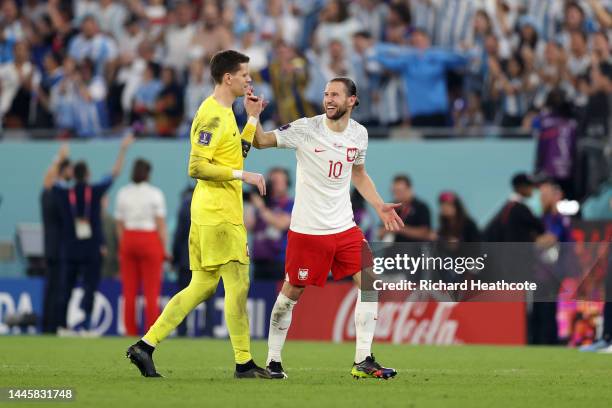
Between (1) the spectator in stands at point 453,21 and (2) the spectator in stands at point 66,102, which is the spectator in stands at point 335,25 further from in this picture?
(2) the spectator in stands at point 66,102

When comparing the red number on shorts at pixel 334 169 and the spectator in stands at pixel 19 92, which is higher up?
the spectator in stands at pixel 19 92

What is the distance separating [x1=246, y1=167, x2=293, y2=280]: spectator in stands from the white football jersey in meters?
7.89

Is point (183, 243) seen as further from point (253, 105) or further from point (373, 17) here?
point (253, 105)

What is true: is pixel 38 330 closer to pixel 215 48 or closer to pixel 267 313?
pixel 267 313

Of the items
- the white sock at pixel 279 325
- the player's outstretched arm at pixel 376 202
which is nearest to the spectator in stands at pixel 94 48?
the player's outstretched arm at pixel 376 202

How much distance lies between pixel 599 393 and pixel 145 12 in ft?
51.2

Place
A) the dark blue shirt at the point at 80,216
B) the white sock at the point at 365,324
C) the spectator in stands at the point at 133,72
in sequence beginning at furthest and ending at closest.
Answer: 1. the spectator in stands at the point at 133,72
2. the dark blue shirt at the point at 80,216
3. the white sock at the point at 365,324

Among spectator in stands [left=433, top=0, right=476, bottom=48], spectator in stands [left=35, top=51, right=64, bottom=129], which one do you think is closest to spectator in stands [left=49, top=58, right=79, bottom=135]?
spectator in stands [left=35, top=51, right=64, bottom=129]

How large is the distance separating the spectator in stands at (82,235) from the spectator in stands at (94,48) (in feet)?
14.0

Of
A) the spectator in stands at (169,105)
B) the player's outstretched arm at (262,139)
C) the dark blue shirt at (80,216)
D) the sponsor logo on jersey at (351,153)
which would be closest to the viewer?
the player's outstretched arm at (262,139)

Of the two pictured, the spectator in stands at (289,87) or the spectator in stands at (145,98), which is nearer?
the spectator in stands at (289,87)

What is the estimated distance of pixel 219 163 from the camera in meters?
10.2

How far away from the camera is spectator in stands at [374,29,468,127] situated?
19594mm

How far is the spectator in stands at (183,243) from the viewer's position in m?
18.6
